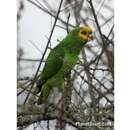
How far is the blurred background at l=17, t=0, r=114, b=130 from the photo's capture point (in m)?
1.58

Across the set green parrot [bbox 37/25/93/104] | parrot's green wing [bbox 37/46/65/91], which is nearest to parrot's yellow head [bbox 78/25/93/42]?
green parrot [bbox 37/25/93/104]

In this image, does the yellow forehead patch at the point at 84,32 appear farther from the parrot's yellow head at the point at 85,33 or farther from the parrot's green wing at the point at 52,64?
the parrot's green wing at the point at 52,64

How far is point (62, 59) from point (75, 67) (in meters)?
0.06

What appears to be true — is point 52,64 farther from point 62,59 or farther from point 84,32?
point 84,32

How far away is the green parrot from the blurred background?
0.07ft

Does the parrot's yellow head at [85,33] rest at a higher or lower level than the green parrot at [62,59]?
higher

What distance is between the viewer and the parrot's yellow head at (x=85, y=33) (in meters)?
1.60

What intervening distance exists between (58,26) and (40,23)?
0.25 ft

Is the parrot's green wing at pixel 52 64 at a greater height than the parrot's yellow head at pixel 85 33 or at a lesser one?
lesser

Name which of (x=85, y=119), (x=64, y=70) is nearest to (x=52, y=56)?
(x=64, y=70)

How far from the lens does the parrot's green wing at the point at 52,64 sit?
159 centimetres

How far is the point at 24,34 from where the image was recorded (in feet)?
5.17

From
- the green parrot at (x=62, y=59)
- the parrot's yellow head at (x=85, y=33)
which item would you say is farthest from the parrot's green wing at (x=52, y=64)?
the parrot's yellow head at (x=85, y=33)

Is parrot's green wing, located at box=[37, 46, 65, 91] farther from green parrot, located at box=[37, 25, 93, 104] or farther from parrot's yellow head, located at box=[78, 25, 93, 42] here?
parrot's yellow head, located at box=[78, 25, 93, 42]
